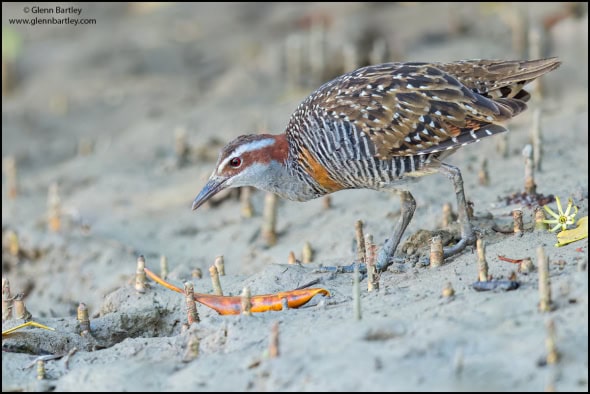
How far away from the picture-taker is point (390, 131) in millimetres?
6199

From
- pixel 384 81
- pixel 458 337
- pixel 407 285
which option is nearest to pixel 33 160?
pixel 384 81

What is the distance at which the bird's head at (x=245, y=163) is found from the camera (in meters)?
6.64

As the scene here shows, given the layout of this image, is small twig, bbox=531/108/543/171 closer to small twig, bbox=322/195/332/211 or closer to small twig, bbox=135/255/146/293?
small twig, bbox=322/195/332/211

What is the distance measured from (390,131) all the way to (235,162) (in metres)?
1.12

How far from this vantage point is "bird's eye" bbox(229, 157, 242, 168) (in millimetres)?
6643

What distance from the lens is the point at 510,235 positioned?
623 centimetres

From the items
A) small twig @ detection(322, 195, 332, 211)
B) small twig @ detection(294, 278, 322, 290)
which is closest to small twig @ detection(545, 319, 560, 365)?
small twig @ detection(294, 278, 322, 290)

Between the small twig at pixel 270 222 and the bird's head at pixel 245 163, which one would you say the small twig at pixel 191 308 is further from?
the small twig at pixel 270 222

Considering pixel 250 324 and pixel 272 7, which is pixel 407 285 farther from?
pixel 272 7

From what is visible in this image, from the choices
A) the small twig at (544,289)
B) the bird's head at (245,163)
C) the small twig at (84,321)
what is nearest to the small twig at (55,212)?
the bird's head at (245,163)

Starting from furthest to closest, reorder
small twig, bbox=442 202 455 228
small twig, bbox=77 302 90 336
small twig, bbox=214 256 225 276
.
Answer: small twig, bbox=442 202 455 228 → small twig, bbox=214 256 225 276 → small twig, bbox=77 302 90 336

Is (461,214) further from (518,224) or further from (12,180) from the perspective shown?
(12,180)

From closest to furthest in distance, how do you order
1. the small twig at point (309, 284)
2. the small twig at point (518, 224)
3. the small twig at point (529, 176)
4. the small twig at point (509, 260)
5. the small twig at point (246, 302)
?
the small twig at point (246, 302), the small twig at point (509, 260), the small twig at point (309, 284), the small twig at point (518, 224), the small twig at point (529, 176)

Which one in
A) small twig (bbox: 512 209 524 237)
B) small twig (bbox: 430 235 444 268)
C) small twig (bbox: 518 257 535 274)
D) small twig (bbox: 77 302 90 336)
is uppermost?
small twig (bbox: 512 209 524 237)
